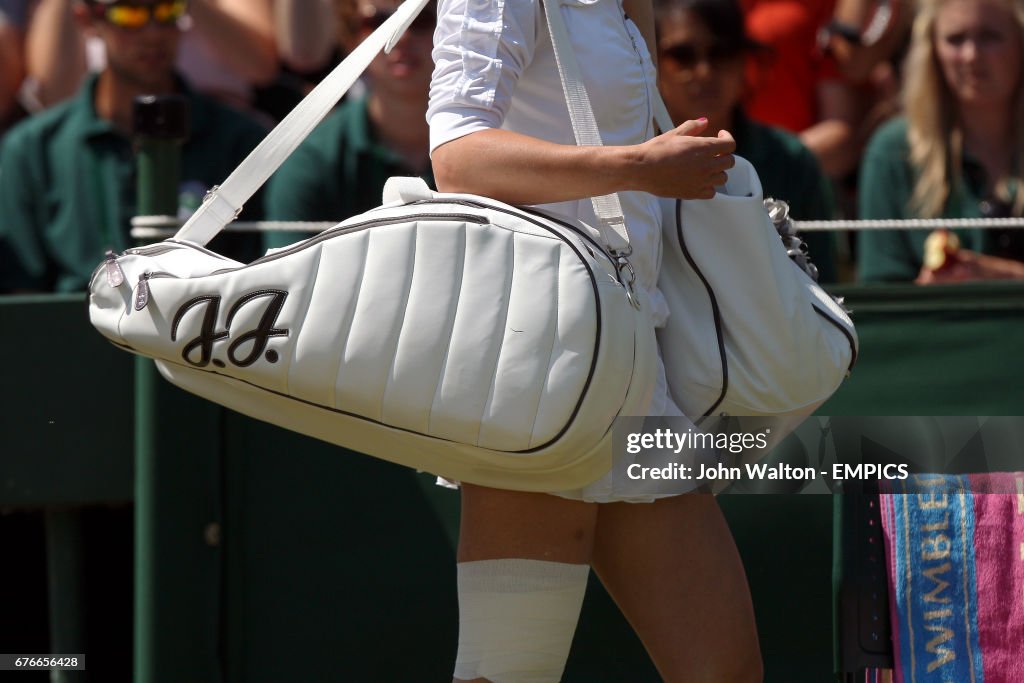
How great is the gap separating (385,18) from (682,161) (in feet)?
8.17

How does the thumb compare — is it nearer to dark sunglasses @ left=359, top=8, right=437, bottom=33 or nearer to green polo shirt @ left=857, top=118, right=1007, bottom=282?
green polo shirt @ left=857, top=118, right=1007, bottom=282

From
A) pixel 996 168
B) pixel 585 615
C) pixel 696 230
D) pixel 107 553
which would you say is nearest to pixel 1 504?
pixel 107 553

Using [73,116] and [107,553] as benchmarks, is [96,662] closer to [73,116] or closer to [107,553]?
[107,553]

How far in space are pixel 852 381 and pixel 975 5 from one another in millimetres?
1707

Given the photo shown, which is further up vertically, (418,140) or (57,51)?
(57,51)

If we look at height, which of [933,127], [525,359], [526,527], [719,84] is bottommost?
[526,527]

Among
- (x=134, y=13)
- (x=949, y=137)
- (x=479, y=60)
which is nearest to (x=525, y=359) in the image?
(x=479, y=60)

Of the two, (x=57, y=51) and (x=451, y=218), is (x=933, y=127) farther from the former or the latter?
(x=57, y=51)

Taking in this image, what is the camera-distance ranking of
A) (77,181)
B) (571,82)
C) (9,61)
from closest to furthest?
(571,82)
(77,181)
(9,61)

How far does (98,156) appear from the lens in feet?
14.3

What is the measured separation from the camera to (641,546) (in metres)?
2.13

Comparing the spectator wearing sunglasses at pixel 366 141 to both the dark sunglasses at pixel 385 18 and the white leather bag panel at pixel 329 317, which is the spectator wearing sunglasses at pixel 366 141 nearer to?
the dark sunglasses at pixel 385 18

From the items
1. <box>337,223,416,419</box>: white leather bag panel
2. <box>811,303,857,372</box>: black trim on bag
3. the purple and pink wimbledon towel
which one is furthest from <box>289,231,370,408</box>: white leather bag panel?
the purple and pink wimbledon towel

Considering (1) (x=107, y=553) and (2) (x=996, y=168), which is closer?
(1) (x=107, y=553)
